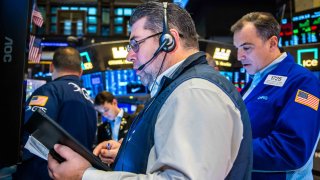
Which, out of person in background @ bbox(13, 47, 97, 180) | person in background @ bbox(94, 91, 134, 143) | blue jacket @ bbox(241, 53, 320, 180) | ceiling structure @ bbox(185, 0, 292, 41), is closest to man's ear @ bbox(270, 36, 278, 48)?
blue jacket @ bbox(241, 53, 320, 180)

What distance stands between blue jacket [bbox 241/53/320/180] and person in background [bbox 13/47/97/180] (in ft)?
4.67

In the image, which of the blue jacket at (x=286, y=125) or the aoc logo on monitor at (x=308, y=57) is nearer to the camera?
the blue jacket at (x=286, y=125)

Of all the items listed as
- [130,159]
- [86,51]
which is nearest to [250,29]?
[130,159]

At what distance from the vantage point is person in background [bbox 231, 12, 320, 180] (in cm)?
171

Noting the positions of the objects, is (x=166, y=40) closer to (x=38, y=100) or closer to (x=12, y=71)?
(x=12, y=71)

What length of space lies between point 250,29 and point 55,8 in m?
22.6

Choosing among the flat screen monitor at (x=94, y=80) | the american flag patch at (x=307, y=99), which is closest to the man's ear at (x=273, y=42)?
the american flag patch at (x=307, y=99)

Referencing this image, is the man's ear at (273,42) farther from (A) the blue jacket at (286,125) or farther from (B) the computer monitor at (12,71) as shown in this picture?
(B) the computer monitor at (12,71)

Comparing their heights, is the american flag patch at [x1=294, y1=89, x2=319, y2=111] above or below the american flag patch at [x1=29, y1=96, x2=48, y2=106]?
above

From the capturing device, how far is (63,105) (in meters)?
2.75

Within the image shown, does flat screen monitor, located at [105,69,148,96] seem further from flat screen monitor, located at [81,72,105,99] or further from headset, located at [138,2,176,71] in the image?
headset, located at [138,2,176,71]

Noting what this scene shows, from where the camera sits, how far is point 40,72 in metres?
18.2

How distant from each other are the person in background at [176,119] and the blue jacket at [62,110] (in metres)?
1.40

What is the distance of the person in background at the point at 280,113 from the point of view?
1.71 metres
